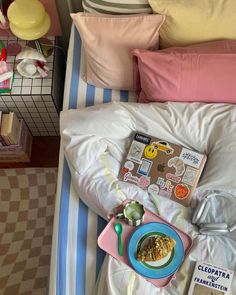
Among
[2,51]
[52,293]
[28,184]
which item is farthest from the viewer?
[28,184]

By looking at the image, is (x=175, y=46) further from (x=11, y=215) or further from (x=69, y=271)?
(x=11, y=215)

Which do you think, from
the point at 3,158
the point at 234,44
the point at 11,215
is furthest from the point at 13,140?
the point at 234,44

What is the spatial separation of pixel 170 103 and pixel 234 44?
0.29m

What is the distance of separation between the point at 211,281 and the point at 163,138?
18.7 inches

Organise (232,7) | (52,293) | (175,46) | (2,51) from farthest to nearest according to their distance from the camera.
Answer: (2,51), (175,46), (232,7), (52,293)

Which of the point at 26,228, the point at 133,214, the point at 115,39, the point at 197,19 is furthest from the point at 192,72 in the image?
the point at 26,228

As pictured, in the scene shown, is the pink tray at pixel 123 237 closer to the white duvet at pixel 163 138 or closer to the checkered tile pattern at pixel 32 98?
the white duvet at pixel 163 138

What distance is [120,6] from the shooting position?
1315 mm

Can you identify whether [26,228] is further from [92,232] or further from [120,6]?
[120,6]

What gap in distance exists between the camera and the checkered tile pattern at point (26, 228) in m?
1.45

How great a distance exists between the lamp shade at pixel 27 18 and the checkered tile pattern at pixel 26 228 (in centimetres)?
62

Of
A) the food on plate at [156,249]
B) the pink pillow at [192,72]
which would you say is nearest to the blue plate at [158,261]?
the food on plate at [156,249]

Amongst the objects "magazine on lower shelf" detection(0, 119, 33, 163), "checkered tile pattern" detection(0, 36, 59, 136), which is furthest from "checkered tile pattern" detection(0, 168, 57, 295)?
"checkered tile pattern" detection(0, 36, 59, 136)

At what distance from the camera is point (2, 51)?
1.58 meters
